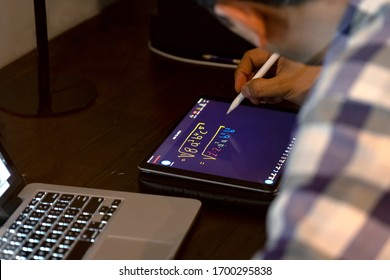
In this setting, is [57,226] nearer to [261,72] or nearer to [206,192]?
[206,192]

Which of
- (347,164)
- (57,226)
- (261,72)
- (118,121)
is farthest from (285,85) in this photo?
(347,164)

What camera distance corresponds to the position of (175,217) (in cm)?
92

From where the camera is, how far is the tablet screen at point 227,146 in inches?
38.4

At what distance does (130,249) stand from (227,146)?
0.74ft

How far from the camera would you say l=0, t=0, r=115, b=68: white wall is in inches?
54.0

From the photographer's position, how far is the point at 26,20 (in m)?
1.42

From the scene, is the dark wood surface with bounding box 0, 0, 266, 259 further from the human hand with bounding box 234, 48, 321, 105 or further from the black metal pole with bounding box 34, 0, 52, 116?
the human hand with bounding box 234, 48, 321, 105

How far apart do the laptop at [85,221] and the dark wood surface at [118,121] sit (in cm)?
→ 3

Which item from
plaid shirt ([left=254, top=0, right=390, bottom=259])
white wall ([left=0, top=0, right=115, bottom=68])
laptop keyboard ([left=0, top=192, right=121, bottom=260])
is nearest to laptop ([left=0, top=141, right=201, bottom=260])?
laptop keyboard ([left=0, top=192, right=121, bottom=260])

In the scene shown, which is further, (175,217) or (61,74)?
(61,74)

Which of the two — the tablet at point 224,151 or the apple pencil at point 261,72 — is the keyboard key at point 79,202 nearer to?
the tablet at point 224,151
